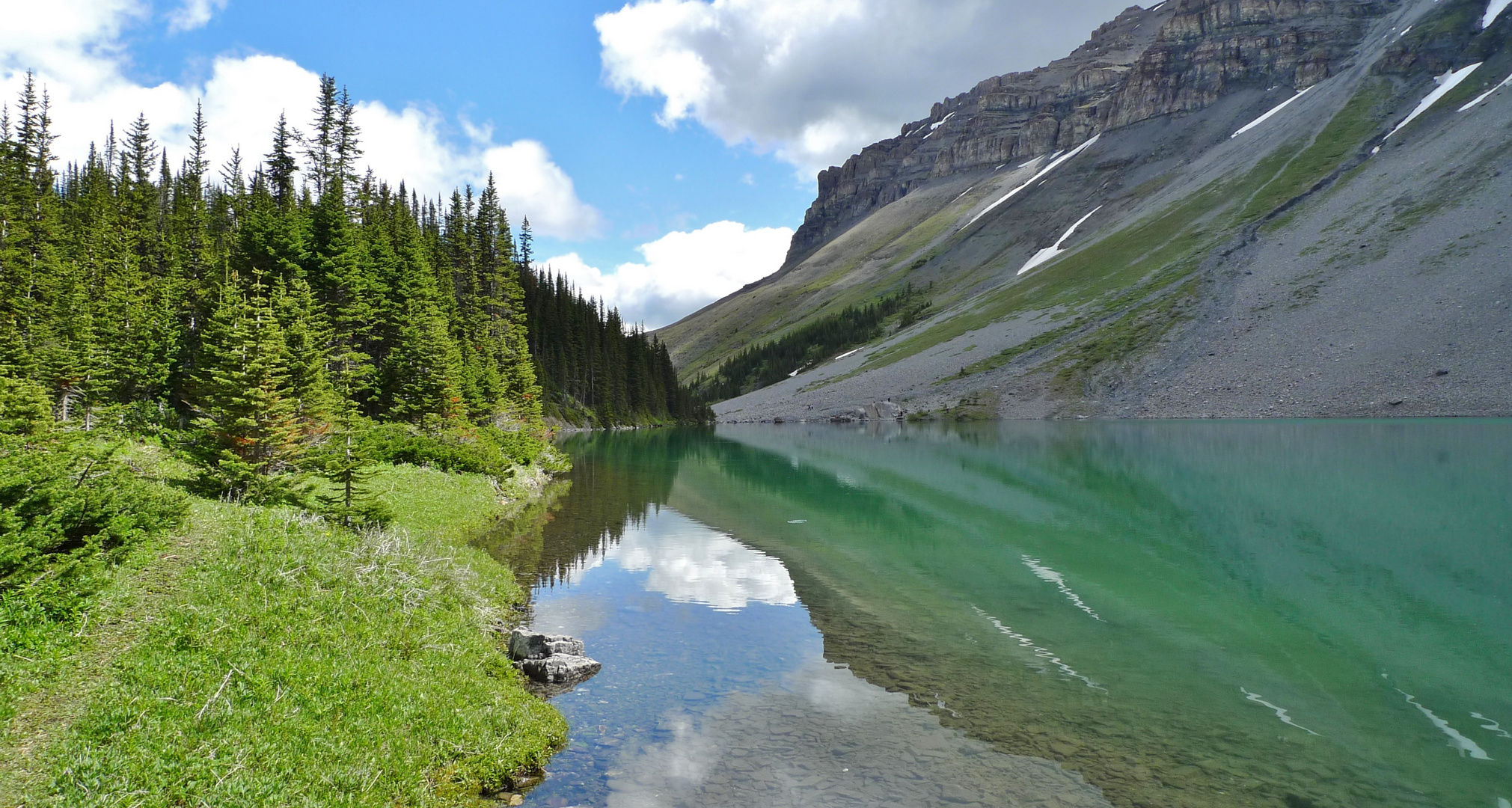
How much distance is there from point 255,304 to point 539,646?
1916 centimetres

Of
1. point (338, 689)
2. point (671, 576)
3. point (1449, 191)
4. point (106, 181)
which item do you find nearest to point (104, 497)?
point (338, 689)

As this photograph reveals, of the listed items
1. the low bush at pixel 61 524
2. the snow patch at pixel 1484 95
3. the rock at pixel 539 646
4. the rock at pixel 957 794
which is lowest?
the rock at pixel 957 794

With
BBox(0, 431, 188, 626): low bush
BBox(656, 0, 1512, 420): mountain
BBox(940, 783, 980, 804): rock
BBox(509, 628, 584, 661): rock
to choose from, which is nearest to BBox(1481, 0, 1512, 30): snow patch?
BBox(656, 0, 1512, 420): mountain

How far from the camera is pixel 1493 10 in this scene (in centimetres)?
17588

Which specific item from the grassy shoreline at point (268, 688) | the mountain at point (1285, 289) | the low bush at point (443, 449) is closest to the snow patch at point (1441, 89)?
the mountain at point (1285, 289)

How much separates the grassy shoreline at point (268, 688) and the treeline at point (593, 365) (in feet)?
285

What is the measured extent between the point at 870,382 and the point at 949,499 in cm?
10689

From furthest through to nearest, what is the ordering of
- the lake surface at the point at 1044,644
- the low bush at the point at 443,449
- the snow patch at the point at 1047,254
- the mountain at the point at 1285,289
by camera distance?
the snow patch at the point at 1047,254 → the mountain at the point at 1285,289 → the low bush at the point at 443,449 → the lake surface at the point at 1044,644

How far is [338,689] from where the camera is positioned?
31.6ft

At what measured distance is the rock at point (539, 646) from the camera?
14031 mm

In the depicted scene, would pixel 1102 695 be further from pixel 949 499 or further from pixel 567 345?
pixel 567 345

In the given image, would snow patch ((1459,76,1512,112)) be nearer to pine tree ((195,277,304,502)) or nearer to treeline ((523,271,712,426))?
treeline ((523,271,712,426))

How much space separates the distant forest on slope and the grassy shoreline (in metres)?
8.86

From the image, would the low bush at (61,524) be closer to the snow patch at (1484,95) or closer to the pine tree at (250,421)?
the pine tree at (250,421)
